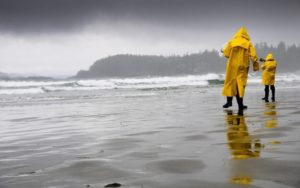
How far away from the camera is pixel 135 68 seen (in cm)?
9831

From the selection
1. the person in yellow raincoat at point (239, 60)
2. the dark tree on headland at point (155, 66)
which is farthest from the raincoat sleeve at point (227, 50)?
the dark tree on headland at point (155, 66)

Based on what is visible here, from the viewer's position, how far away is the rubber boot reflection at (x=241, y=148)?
268 cm

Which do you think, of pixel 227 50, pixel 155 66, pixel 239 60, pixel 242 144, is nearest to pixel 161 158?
pixel 242 144

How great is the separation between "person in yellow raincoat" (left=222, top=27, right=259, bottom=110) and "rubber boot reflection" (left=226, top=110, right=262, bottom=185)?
2.60 meters

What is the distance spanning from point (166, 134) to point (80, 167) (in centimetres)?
222

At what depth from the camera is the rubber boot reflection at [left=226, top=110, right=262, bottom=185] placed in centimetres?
268

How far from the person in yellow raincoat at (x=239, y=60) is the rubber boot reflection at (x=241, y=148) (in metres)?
2.60

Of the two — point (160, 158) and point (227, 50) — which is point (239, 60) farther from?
point (160, 158)

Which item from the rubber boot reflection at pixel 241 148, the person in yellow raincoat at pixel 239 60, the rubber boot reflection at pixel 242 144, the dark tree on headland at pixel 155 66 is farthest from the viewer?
the dark tree on headland at pixel 155 66

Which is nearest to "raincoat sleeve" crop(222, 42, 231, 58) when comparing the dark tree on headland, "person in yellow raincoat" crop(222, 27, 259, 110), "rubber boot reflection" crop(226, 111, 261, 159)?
"person in yellow raincoat" crop(222, 27, 259, 110)

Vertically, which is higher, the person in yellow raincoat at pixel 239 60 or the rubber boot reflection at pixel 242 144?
the person in yellow raincoat at pixel 239 60

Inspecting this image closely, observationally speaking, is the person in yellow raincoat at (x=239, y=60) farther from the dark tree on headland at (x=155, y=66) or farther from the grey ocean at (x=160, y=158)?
the dark tree on headland at (x=155, y=66)

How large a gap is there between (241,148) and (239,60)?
4.71 m

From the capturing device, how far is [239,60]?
8336 mm
